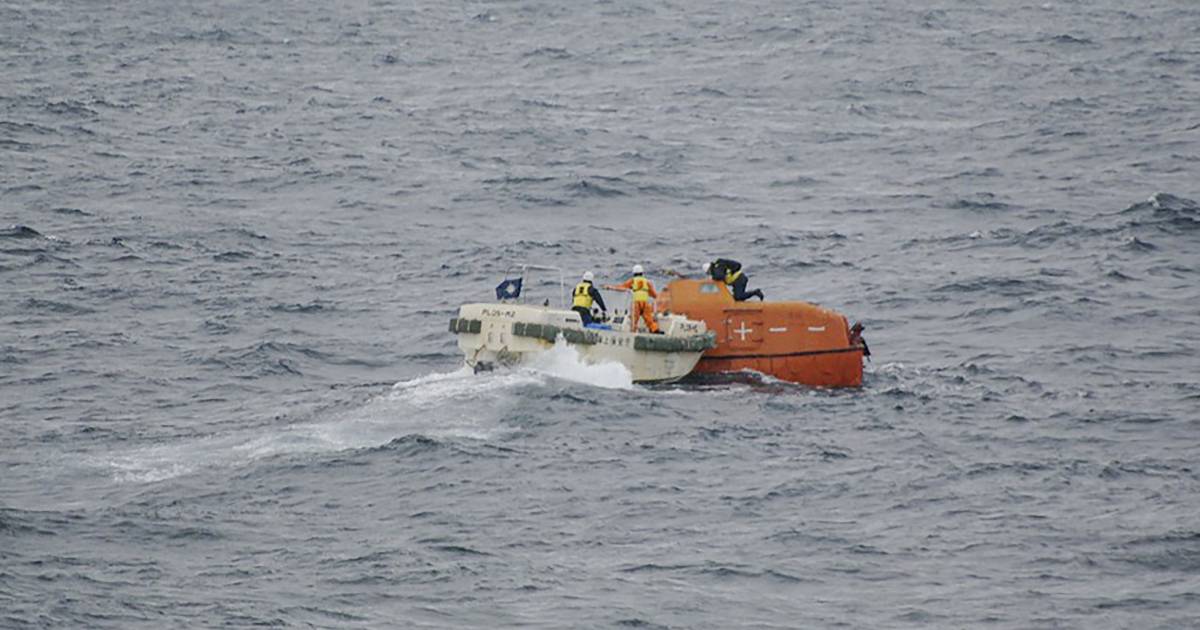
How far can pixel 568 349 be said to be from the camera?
3775 centimetres

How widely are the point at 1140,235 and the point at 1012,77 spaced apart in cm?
2620

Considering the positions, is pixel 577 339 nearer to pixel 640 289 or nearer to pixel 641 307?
pixel 641 307

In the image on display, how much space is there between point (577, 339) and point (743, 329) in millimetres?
3297

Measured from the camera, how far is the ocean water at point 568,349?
28.3 m

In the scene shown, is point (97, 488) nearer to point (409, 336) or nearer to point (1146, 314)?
point (409, 336)

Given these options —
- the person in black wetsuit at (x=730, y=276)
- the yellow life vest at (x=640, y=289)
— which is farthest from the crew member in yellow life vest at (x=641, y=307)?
the person in black wetsuit at (x=730, y=276)

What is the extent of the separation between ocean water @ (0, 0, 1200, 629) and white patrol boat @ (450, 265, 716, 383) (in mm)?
432

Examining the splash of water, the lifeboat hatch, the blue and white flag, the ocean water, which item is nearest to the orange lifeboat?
the lifeboat hatch

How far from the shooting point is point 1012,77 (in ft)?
250

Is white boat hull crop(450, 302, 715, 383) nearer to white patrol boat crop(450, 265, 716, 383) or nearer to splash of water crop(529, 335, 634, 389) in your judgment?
white patrol boat crop(450, 265, 716, 383)

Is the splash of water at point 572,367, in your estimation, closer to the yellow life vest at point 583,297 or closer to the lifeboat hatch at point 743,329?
the yellow life vest at point 583,297

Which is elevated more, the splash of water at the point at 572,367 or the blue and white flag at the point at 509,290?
the blue and white flag at the point at 509,290

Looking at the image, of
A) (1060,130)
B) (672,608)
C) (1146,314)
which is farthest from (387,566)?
(1060,130)

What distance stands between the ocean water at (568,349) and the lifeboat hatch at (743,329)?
29.0 inches
